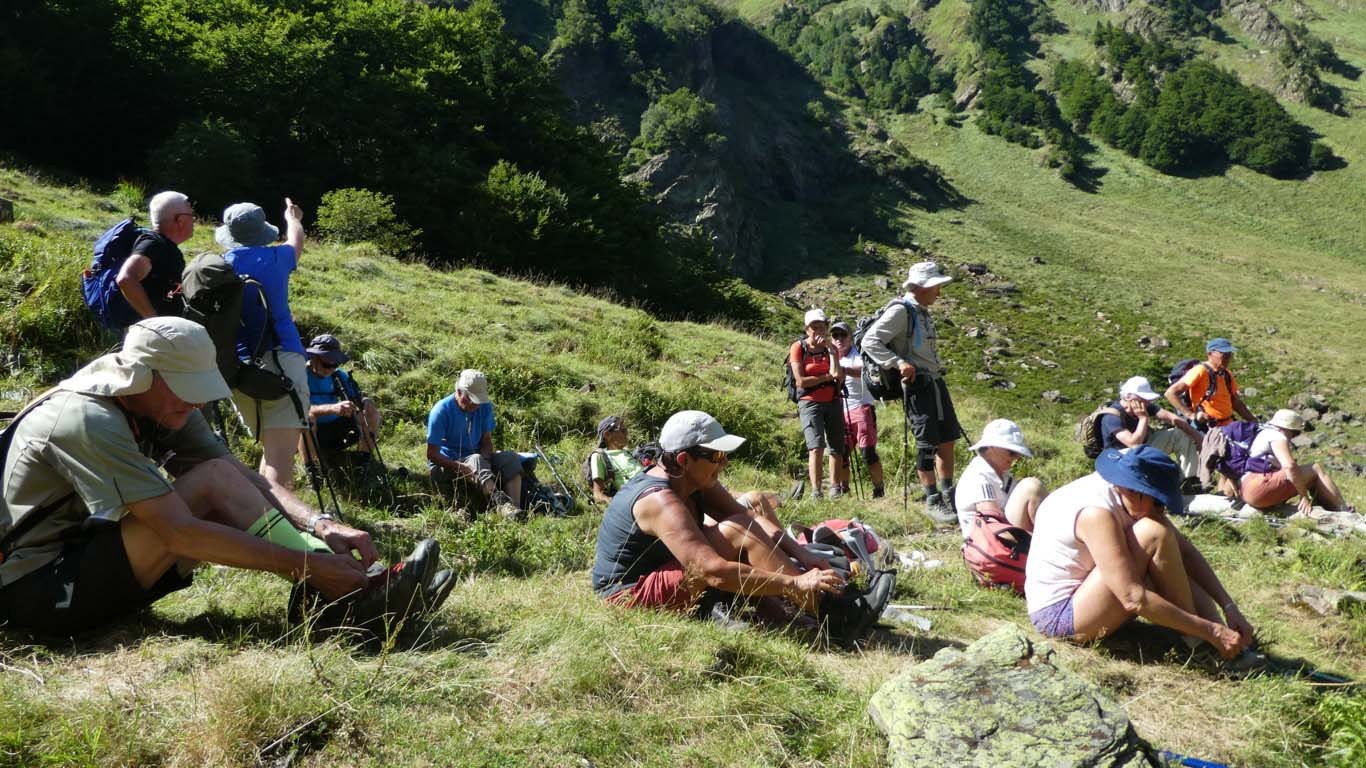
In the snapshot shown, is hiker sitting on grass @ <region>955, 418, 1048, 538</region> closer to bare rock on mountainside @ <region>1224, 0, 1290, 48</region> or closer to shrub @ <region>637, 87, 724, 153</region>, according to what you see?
shrub @ <region>637, 87, 724, 153</region>

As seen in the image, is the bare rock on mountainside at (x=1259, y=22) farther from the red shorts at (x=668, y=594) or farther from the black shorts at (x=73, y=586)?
the black shorts at (x=73, y=586)

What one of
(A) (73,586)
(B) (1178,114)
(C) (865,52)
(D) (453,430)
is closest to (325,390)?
(D) (453,430)

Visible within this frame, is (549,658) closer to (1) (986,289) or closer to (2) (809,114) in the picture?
(1) (986,289)

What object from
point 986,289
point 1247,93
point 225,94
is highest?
point 1247,93

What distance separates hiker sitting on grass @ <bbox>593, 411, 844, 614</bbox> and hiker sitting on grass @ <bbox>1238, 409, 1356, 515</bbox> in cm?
613

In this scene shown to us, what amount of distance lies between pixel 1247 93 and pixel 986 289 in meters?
63.2

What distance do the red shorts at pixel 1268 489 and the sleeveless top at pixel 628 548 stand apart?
6585mm

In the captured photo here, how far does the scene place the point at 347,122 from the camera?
30016 mm

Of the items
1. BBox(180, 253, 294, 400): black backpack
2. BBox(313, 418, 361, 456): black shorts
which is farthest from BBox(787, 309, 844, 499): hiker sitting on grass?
BBox(180, 253, 294, 400): black backpack

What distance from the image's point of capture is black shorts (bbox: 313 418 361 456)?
7.30 metres

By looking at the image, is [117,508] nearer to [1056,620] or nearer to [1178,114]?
[1056,620]

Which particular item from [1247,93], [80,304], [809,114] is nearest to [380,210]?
[80,304]

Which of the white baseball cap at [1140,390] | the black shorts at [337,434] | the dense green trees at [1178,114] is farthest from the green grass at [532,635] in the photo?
the dense green trees at [1178,114]

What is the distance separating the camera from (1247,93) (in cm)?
9556
